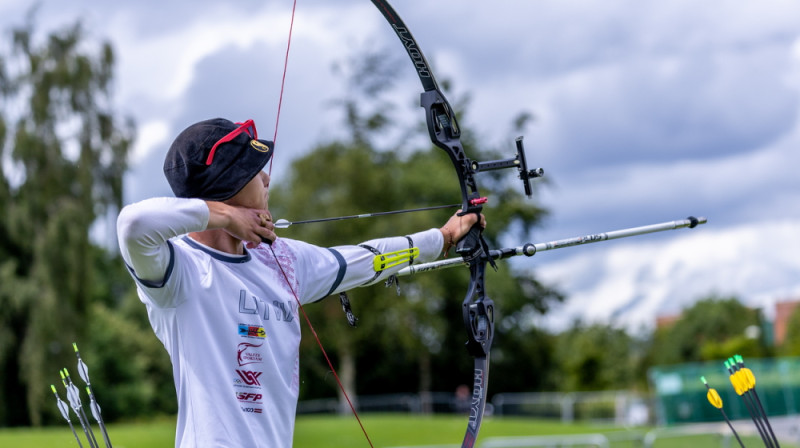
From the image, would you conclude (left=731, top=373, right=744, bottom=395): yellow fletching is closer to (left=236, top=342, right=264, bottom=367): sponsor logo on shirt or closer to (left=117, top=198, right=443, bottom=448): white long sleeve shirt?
(left=117, top=198, right=443, bottom=448): white long sleeve shirt

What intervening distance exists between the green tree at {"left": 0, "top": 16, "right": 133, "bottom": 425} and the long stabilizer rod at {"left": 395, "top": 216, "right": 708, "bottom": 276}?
18143 mm

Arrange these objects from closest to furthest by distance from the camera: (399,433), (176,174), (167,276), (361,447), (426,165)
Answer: (167,276), (176,174), (361,447), (399,433), (426,165)

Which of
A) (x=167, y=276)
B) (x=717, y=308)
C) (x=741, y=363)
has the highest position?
(x=167, y=276)

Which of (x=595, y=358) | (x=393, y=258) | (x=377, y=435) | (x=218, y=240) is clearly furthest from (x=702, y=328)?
(x=218, y=240)

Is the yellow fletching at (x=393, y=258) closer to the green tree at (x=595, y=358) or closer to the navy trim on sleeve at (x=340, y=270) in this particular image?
the navy trim on sleeve at (x=340, y=270)

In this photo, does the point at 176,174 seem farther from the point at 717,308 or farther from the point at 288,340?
the point at 717,308

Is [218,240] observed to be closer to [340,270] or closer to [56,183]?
[340,270]

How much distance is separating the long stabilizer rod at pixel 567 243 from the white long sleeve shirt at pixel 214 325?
677 mm

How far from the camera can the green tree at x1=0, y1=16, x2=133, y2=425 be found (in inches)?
795

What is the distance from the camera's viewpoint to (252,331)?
252 cm

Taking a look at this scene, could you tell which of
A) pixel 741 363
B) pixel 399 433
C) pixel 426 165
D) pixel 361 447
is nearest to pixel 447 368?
pixel 426 165

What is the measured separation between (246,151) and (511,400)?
26.5m

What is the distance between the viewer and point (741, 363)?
3.27m

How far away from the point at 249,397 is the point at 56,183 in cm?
1946
